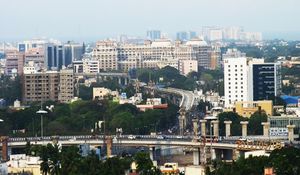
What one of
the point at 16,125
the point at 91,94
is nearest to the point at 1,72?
the point at 91,94

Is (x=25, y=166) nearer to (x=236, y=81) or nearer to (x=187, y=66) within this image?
(x=236, y=81)

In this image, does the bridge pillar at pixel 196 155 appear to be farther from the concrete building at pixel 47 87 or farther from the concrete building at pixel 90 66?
the concrete building at pixel 90 66

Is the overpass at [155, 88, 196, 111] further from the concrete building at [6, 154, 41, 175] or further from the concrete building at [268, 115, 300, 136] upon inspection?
the concrete building at [6, 154, 41, 175]

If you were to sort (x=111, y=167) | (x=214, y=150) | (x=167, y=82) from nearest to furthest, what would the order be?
(x=111, y=167), (x=214, y=150), (x=167, y=82)

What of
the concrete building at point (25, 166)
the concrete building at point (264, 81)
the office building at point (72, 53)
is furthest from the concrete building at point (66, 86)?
the office building at point (72, 53)

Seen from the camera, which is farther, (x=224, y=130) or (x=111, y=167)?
(x=224, y=130)

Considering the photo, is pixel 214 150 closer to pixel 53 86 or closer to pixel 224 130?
pixel 224 130

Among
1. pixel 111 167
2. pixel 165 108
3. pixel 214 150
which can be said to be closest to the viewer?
pixel 111 167
